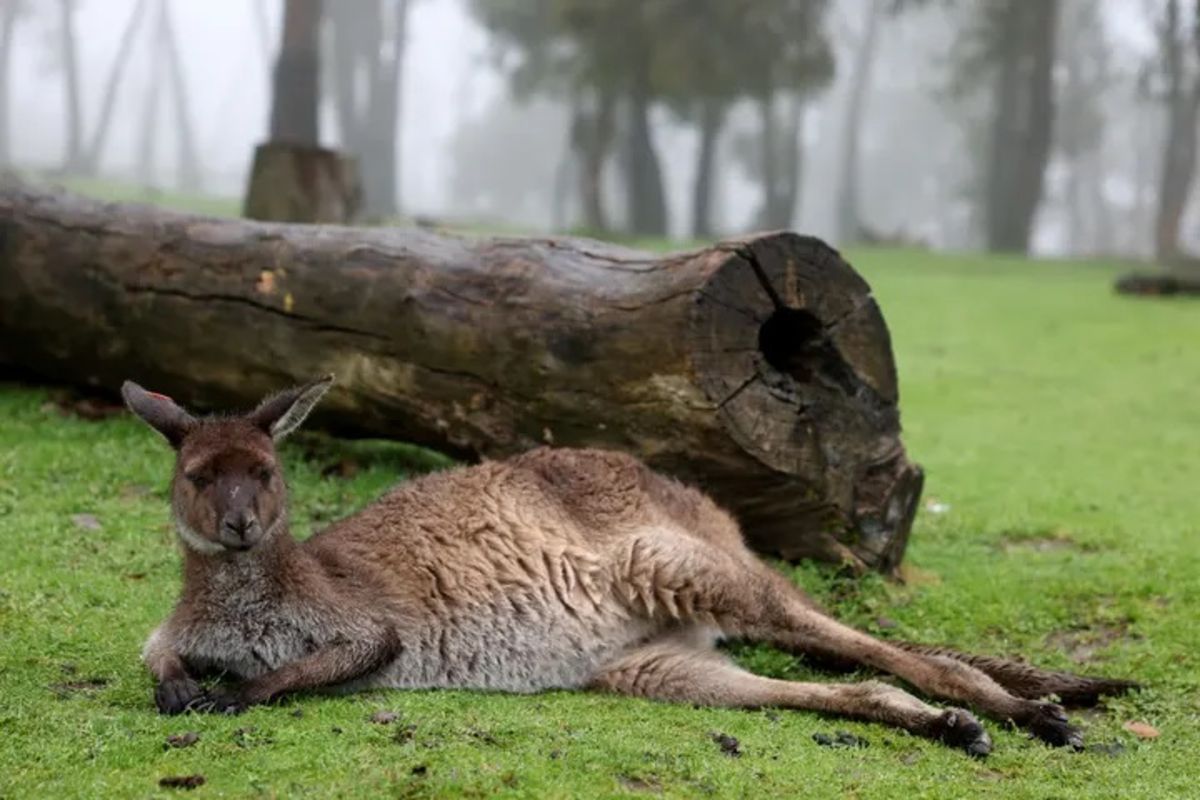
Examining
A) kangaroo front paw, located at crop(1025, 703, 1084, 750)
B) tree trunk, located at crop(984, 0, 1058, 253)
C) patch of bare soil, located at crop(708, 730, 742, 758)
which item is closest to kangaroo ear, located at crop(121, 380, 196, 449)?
patch of bare soil, located at crop(708, 730, 742, 758)

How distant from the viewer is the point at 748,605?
519 cm

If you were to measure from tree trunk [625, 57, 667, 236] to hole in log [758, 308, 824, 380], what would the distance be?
26061 millimetres

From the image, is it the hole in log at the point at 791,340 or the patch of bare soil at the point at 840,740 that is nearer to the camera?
the patch of bare soil at the point at 840,740

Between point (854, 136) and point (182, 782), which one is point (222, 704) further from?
point (854, 136)

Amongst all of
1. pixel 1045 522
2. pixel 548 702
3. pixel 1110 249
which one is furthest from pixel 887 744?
pixel 1110 249

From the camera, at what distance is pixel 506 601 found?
5.00 m

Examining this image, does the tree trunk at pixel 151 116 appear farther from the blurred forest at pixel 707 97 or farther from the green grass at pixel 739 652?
the green grass at pixel 739 652

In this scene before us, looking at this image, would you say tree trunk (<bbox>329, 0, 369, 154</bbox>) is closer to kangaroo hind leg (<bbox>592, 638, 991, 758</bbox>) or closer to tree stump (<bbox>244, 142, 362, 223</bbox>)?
tree stump (<bbox>244, 142, 362, 223</bbox>)

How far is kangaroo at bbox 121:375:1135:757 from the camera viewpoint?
179 inches

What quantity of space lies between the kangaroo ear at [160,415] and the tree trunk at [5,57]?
4786 cm

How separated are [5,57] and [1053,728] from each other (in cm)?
5475

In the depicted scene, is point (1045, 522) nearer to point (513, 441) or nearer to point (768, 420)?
point (768, 420)

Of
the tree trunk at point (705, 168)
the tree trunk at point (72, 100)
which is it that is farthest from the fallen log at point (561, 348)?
the tree trunk at point (72, 100)

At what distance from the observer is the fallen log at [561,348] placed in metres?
6.36
